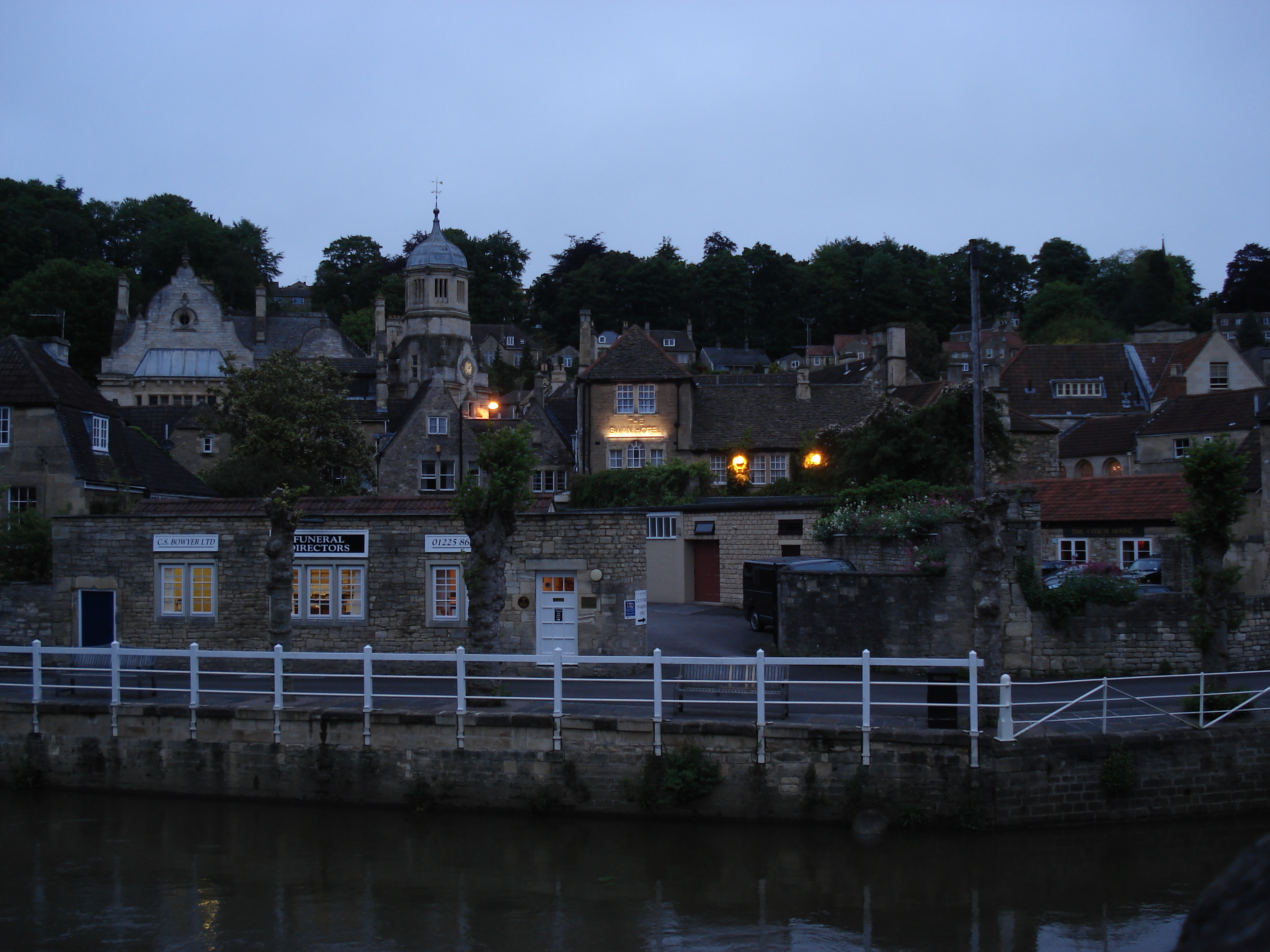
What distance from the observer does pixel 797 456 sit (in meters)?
44.5

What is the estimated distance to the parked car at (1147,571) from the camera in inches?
971

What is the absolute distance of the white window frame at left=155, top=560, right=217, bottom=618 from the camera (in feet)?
73.8

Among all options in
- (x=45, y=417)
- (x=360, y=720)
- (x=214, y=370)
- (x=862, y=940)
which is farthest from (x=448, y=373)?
(x=862, y=940)

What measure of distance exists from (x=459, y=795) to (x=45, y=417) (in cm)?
1969

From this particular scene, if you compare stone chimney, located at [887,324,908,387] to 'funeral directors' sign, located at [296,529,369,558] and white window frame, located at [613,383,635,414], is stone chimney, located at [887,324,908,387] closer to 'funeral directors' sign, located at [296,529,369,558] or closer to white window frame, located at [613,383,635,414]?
white window frame, located at [613,383,635,414]

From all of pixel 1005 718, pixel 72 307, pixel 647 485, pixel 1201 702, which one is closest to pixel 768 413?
pixel 647 485

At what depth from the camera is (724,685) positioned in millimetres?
17188

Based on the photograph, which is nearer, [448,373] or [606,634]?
[606,634]

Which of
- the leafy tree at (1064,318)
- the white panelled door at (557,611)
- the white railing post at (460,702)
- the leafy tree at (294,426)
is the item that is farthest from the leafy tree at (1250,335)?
the white railing post at (460,702)

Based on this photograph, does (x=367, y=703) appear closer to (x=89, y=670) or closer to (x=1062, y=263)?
(x=89, y=670)

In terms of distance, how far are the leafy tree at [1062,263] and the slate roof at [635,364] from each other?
8947 centimetres

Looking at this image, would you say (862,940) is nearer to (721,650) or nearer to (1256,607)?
(721,650)

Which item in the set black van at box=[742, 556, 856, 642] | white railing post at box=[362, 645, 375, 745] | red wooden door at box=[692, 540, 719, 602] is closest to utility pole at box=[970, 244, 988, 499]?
black van at box=[742, 556, 856, 642]

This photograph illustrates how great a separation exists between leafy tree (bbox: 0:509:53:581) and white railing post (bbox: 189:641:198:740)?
917cm
